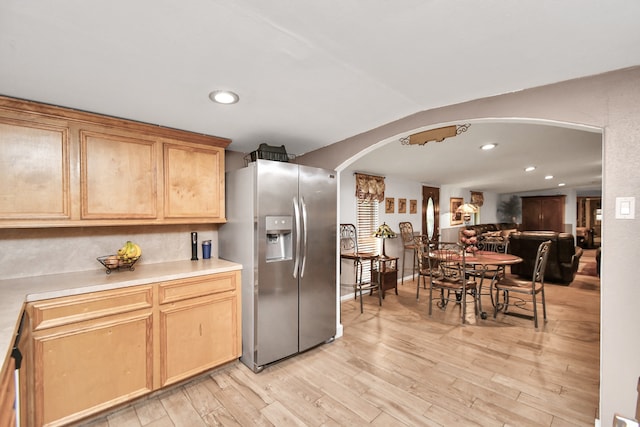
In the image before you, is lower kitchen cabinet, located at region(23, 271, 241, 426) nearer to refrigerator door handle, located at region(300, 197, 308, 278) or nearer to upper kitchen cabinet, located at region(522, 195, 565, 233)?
refrigerator door handle, located at region(300, 197, 308, 278)

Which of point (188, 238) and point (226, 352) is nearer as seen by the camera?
point (226, 352)

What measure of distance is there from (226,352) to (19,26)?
2.41m

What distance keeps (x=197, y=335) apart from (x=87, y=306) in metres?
0.80

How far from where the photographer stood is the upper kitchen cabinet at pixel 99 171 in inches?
70.7

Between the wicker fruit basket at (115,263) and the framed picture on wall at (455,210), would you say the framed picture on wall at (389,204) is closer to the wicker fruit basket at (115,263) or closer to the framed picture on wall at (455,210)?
the framed picture on wall at (455,210)

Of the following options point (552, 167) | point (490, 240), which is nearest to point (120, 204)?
point (490, 240)

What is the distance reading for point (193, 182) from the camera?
→ 8.32 ft

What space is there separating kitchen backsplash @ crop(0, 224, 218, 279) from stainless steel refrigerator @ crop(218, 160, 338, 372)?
1.65ft

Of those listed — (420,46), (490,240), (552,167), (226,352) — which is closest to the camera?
(420,46)

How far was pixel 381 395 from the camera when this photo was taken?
6.86ft

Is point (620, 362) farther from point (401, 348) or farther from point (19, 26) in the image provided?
point (19, 26)

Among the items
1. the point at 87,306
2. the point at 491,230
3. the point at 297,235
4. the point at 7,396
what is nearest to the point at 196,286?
the point at 87,306

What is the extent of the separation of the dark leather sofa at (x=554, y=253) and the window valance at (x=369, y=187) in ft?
9.78

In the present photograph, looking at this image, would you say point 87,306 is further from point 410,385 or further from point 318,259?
point 410,385
